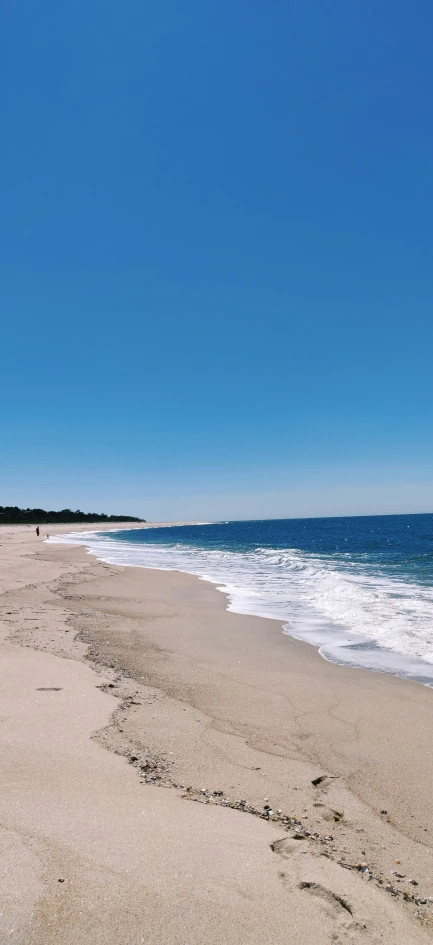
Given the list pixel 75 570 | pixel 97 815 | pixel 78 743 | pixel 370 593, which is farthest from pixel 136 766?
pixel 75 570

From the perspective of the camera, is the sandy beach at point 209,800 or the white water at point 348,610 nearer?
the sandy beach at point 209,800

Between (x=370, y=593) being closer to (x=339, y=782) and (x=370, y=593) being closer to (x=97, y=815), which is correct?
(x=339, y=782)

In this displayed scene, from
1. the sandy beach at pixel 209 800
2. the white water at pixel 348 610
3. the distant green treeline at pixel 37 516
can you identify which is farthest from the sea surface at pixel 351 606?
the distant green treeline at pixel 37 516

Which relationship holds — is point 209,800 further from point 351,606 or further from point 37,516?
point 37,516

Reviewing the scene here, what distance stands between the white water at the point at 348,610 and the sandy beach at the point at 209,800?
125 centimetres

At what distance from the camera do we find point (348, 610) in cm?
1317

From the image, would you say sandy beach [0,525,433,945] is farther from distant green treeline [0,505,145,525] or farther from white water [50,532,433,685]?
distant green treeline [0,505,145,525]

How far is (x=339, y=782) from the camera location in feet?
14.6

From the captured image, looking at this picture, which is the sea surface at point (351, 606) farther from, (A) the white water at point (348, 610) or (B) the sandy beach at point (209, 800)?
(B) the sandy beach at point (209, 800)

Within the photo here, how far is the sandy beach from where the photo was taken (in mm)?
2615

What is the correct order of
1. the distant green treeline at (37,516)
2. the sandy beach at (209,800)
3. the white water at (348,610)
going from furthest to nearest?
the distant green treeline at (37,516)
the white water at (348,610)
the sandy beach at (209,800)

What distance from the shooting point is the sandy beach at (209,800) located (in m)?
2.62

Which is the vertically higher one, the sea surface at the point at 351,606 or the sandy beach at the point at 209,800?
the sandy beach at the point at 209,800

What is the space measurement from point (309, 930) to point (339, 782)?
1.97 meters
